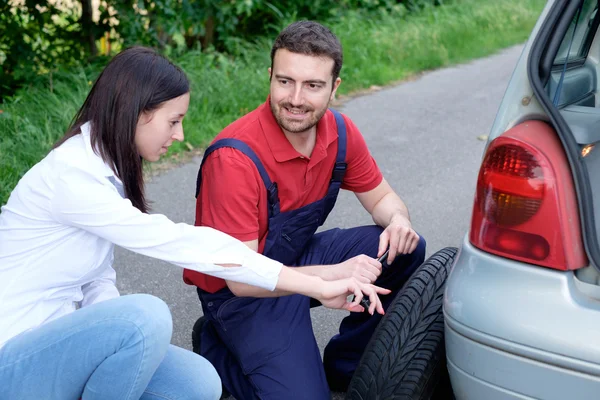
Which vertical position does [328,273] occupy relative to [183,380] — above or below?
above

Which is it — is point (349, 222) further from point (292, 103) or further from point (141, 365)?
point (141, 365)

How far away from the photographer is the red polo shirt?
8.74 ft

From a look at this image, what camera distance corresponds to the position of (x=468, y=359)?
2.09m

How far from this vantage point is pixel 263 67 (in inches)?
305

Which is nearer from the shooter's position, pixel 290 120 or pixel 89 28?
pixel 290 120

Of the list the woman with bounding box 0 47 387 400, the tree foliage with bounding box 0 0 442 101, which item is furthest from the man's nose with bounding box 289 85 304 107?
the tree foliage with bounding box 0 0 442 101

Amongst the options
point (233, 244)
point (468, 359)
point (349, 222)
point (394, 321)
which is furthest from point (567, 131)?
point (349, 222)

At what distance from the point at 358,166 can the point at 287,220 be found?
0.45 m

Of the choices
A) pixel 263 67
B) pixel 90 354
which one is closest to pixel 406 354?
pixel 90 354

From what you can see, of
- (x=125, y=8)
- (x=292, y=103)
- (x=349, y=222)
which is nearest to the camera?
(x=292, y=103)

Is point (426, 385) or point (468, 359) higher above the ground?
point (468, 359)

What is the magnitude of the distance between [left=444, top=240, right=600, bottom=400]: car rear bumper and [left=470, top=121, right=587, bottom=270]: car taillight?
0.04 meters

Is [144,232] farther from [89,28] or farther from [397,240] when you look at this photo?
[89,28]

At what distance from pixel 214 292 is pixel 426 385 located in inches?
33.1
